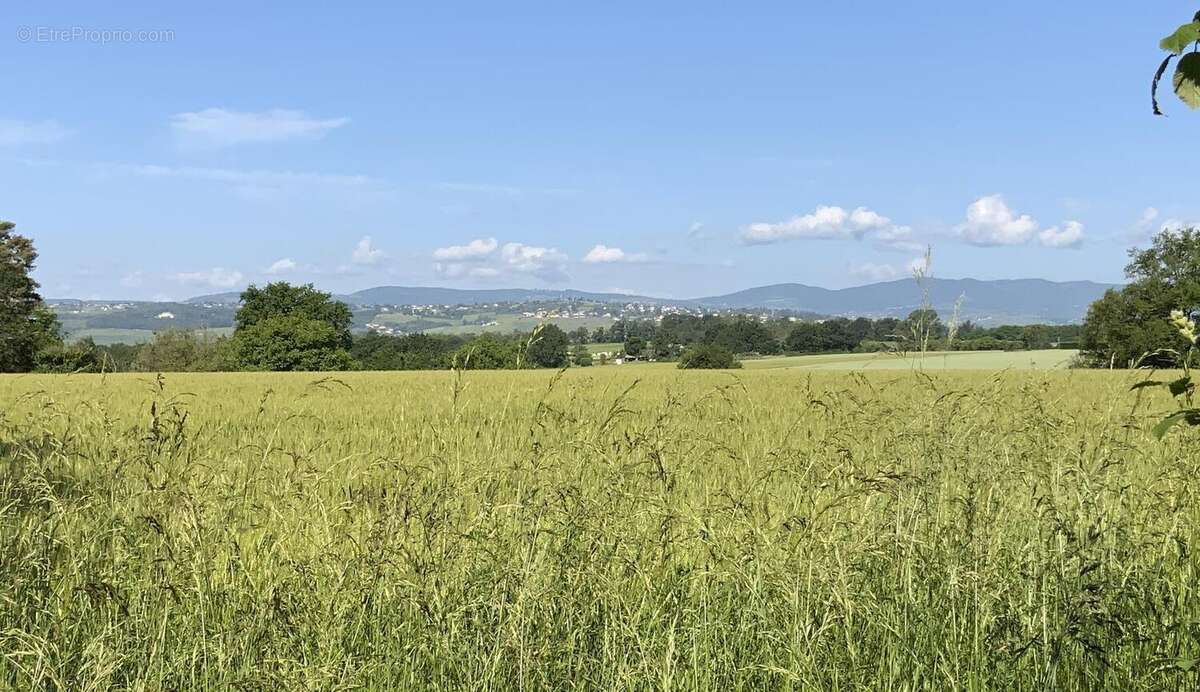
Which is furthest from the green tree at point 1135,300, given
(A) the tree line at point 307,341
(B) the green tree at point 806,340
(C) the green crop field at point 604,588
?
(C) the green crop field at point 604,588

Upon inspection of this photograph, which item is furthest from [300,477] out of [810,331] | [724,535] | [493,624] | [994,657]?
[810,331]

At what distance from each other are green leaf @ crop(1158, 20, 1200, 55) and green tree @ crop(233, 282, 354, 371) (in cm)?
7544

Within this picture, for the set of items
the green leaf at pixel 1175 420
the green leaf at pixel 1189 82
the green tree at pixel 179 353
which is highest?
the green leaf at pixel 1189 82

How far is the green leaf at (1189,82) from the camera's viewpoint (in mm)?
1671

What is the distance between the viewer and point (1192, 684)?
2.64 meters

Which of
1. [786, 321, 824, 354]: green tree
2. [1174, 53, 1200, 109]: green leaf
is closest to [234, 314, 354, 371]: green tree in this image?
[786, 321, 824, 354]: green tree

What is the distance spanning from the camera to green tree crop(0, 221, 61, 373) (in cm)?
5712

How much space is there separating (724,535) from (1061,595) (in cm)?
143

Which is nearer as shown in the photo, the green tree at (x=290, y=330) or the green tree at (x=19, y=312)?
the green tree at (x=19, y=312)

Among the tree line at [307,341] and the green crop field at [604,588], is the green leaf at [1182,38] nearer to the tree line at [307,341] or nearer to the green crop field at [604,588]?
the green crop field at [604,588]

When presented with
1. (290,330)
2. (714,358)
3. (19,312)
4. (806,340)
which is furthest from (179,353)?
(806,340)

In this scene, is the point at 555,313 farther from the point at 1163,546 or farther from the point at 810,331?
the point at 810,331

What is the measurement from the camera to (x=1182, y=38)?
1.61m

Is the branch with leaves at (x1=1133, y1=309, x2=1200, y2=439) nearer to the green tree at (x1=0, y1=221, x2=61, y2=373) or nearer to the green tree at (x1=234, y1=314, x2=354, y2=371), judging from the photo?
the green tree at (x1=0, y1=221, x2=61, y2=373)
